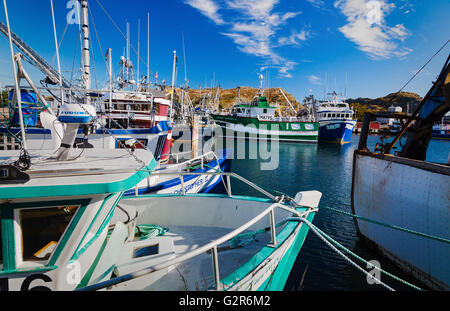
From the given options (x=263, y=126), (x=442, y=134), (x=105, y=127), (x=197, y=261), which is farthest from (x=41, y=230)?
(x=442, y=134)

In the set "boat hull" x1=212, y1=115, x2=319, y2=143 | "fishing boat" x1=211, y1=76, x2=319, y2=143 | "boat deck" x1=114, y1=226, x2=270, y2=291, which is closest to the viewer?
"boat deck" x1=114, y1=226, x2=270, y2=291

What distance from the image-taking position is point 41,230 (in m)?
2.98

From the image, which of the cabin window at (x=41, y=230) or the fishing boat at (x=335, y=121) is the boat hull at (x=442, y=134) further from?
the cabin window at (x=41, y=230)

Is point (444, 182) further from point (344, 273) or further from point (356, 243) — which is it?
point (356, 243)

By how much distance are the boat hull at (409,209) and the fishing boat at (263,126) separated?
126ft

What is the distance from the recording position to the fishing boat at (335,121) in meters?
44.6

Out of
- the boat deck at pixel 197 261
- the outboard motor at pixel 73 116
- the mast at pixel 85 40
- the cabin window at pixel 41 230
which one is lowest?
the boat deck at pixel 197 261

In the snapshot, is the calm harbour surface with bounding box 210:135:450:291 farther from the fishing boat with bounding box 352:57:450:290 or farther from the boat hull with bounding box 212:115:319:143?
the boat hull with bounding box 212:115:319:143

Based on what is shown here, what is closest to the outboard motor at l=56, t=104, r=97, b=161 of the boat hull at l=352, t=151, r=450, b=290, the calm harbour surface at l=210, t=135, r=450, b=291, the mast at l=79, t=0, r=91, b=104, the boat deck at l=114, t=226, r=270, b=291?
the boat deck at l=114, t=226, r=270, b=291

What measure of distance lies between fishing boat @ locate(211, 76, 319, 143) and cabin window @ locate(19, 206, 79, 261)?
43.9 m

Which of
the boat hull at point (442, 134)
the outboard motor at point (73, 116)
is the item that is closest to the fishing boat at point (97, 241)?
the outboard motor at point (73, 116)

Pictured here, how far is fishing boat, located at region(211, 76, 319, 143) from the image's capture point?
4447cm

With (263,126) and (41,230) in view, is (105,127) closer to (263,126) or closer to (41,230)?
(41,230)

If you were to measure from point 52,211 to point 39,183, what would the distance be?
612 mm
